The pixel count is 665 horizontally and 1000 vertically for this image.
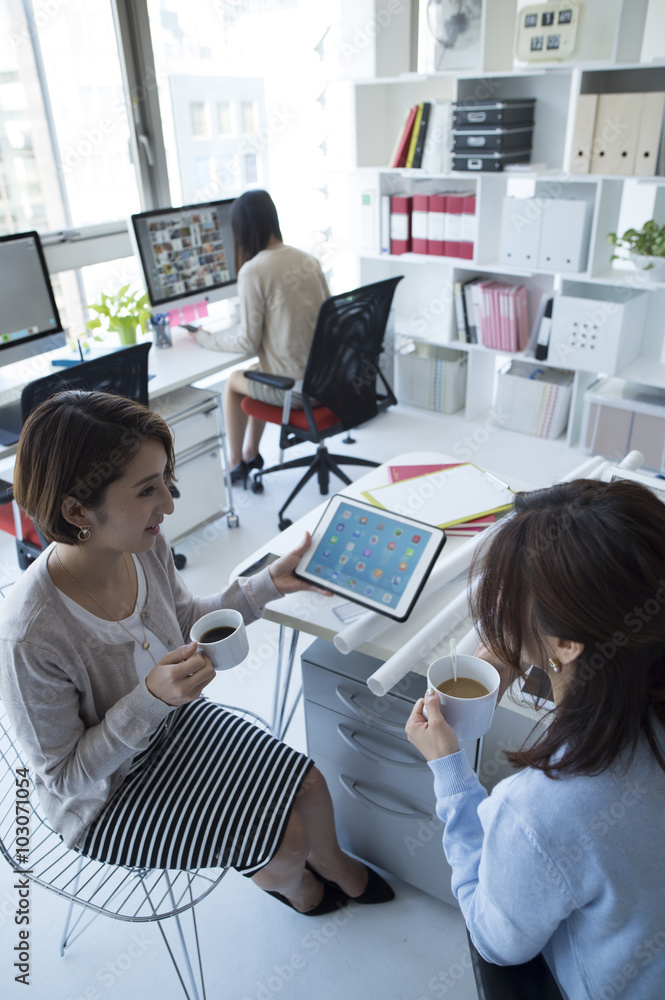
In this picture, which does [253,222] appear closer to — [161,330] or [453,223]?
[161,330]

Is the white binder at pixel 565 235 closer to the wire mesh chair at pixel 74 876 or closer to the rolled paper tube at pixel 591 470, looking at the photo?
the rolled paper tube at pixel 591 470

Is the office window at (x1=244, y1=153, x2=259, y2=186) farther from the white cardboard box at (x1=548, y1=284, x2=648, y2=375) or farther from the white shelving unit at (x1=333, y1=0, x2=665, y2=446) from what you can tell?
the white cardboard box at (x1=548, y1=284, x2=648, y2=375)

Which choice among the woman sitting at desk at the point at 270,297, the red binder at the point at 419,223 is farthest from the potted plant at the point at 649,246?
the woman sitting at desk at the point at 270,297

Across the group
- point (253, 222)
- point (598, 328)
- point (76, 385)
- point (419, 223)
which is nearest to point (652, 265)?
point (598, 328)

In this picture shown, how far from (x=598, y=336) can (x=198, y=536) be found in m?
2.06

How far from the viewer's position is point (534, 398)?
3.78 m

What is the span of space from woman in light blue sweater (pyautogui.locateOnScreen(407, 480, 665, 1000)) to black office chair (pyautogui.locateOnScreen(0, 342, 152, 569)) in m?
1.61

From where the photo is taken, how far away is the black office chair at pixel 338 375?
2.84m

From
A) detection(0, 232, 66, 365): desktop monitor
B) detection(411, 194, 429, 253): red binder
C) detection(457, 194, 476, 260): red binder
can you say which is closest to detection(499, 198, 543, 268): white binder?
detection(457, 194, 476, 260): red binder

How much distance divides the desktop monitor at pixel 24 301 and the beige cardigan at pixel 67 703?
69.5 inches

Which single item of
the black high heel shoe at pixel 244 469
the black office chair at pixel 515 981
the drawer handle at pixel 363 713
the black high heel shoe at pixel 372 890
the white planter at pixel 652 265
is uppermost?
the white planter at pixel 652 265

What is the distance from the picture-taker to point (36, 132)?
10.8 ft

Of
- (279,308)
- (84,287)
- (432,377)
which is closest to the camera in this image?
(279,308)

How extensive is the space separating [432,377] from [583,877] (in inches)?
137
